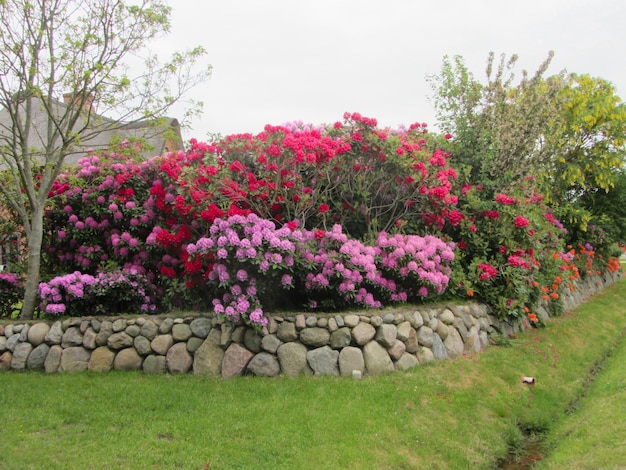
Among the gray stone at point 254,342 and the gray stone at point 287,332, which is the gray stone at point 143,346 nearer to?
the gray stone at point 254,342

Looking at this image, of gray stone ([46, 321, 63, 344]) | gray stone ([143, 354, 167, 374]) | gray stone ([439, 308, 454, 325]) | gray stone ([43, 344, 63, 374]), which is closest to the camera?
gray stone ([143, 354, 167, 374])

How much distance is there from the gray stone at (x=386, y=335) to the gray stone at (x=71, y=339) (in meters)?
3.56

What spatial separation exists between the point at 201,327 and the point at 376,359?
204 centimetres

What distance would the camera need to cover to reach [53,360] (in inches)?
234

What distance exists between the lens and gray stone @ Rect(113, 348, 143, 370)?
5.80 metres

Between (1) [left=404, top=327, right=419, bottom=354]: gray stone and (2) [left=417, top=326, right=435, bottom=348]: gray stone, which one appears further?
(2) [left=417, top=326, right=435, bottom=348]: gray stone

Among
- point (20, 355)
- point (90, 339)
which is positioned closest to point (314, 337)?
point (90, 339)

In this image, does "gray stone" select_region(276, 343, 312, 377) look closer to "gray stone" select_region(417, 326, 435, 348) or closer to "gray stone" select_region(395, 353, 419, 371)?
"gray stone" select_region(395, 353, 419, 371)

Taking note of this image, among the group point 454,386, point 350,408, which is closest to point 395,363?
point 454,386

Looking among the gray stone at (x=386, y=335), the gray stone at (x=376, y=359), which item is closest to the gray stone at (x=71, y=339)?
the gray stone at (x=376, y=359)

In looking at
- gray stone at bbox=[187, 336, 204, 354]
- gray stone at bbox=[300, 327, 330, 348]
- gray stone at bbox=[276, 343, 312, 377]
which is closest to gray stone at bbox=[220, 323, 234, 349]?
gray stone at bbox=[187, 336, 204, 354]

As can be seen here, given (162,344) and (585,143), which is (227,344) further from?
(585,143)

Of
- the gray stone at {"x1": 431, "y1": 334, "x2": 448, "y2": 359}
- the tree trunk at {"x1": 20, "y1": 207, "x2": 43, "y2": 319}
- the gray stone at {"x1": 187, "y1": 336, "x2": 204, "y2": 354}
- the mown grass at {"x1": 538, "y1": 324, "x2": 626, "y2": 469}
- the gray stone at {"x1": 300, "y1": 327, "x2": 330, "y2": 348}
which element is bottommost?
the mown grass at {"x1": 538, "y1": 324, "x2": 626, "y2": 469}

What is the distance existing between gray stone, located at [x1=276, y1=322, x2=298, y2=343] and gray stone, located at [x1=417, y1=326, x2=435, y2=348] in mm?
1616
